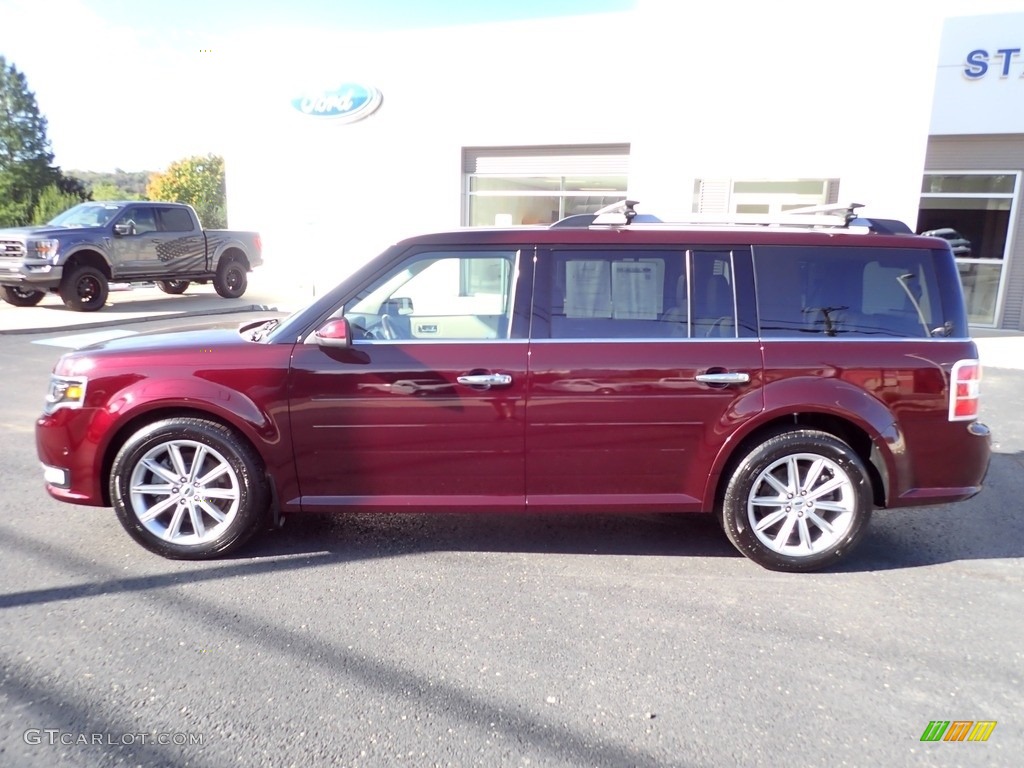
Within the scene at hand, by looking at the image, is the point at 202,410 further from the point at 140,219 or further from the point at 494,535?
the point at 140,219

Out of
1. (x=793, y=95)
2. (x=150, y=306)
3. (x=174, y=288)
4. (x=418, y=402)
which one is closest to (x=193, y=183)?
(x=174, y=288)

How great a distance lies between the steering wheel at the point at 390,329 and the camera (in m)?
3.78

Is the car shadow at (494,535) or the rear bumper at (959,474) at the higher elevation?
the rear bumper at (959,474)

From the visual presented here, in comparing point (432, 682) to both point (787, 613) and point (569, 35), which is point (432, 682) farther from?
point (569, 35)

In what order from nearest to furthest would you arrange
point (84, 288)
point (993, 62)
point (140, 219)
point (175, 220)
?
point (993, 62) → point (84, 288) → point (140, 219) → point (175, 220)

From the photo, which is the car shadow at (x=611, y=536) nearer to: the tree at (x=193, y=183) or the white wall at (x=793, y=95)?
the white wall at (x=793, y=95)

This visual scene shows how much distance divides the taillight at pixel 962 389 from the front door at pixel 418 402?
2.19 meters

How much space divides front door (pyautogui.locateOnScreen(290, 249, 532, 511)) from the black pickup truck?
12.4 meters

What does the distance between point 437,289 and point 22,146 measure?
Result: 71.0 metres

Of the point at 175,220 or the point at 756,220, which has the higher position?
the point at 175,220

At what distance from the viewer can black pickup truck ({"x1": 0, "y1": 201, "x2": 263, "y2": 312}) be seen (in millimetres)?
13297

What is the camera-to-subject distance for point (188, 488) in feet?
12.2

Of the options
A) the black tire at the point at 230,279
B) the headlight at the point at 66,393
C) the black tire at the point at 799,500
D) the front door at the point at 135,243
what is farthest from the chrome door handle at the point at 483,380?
the black tire at the point at 230,279

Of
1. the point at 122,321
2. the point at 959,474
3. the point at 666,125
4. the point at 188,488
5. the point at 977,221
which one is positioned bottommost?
the point at 122,321
